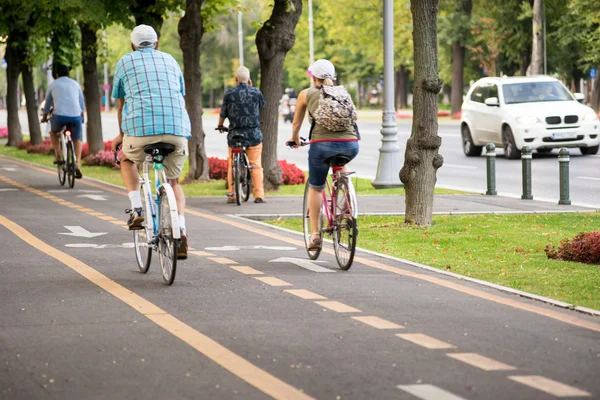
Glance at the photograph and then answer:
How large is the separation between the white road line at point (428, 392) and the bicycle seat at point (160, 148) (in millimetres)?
4305

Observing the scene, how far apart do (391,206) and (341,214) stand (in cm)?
640

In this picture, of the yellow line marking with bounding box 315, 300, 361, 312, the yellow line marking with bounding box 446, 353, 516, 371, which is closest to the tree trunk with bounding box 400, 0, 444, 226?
the yellow line marking with bounding box 315, 300, 361, 312

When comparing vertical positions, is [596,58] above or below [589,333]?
above

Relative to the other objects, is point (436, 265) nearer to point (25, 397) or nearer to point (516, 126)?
point (25, 397)

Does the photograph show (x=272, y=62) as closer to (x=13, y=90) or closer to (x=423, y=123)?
(x=423, y=123)

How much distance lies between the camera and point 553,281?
10.0 meters

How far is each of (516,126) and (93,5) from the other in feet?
31.9

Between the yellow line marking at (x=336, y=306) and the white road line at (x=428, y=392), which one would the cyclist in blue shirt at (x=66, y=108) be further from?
the white road line at (x=428, y=392)

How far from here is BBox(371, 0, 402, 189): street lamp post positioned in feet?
69.2

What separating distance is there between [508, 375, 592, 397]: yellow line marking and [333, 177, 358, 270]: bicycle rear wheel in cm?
417

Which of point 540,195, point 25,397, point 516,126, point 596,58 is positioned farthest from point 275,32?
point 596,58

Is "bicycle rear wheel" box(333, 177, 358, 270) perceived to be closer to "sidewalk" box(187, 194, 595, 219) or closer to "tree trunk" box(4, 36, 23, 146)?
"sidewalk" box(187, 194, 595, 219)

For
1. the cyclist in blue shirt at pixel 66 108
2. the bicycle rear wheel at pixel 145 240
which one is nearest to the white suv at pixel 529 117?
the cyclist in blue shirt at pixel 66 108

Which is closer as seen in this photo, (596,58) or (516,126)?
(516,126)
